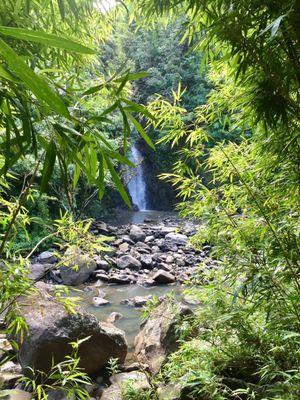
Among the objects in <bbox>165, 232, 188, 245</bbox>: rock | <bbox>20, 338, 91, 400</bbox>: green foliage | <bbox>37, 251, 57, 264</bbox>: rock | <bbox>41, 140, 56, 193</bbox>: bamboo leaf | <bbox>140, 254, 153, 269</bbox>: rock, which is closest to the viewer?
<bbox>41, 140, 56, 193</bbox>: bamboo leaf

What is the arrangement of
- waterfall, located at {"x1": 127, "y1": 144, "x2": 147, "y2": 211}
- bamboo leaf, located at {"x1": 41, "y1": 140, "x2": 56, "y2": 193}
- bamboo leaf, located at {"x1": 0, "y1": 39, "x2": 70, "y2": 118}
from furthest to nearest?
waterfall, located at {"x1": 127, "y1": 144, "x2": 147, "y2": 211} < bamboo leaf, located at {"x1": 41, "y1": 140, "x2": 56, "y2": 193} < bamboo leaf, located at {"x1": 0, "y1": 39, "x2": 70, "y2": 118}

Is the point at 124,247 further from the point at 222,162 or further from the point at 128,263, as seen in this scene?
the point at 222,162

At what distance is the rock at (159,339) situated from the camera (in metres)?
2.88

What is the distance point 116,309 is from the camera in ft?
16.8

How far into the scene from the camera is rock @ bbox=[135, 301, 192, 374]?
9.45 ft

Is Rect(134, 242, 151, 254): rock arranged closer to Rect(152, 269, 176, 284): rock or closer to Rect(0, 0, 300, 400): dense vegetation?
Rect(152, 269, 176, 284): rock

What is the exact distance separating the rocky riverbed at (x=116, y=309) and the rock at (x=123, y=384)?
0.01 meters

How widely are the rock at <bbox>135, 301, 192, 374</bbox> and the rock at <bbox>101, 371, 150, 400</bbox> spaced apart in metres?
0.18

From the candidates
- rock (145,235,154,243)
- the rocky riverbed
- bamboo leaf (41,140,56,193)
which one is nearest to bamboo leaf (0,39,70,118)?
bamboo leaf (41,140,56,193)

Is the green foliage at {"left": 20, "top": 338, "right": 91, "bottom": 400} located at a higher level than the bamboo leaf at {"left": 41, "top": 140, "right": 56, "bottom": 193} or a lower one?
lower

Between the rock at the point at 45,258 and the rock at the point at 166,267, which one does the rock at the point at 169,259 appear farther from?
the rock at the point at 45,258

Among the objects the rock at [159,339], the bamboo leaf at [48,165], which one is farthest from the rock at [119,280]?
the bamboo leaf at [48,165]

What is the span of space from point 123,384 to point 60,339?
67 centimetres

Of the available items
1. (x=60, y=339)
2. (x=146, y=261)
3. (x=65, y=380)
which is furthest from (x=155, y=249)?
(x=65, y=380)
